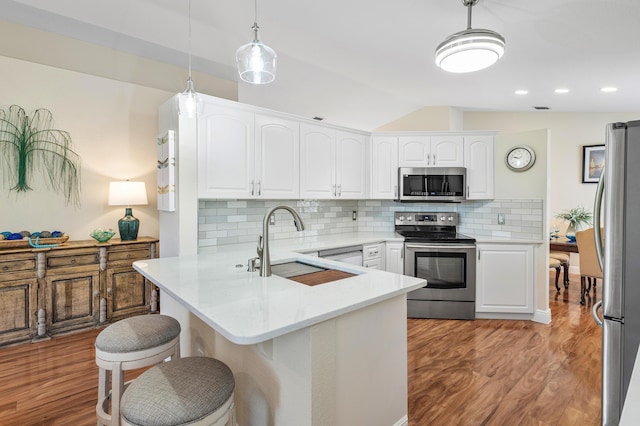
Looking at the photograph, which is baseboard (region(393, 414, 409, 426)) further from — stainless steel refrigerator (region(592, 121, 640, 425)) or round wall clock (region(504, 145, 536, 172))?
round wall clock (region(504, 145, 536, 172))

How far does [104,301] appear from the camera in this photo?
10.8 ft

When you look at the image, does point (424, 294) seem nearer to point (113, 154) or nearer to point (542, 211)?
point (542, 211)

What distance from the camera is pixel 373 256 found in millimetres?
3648

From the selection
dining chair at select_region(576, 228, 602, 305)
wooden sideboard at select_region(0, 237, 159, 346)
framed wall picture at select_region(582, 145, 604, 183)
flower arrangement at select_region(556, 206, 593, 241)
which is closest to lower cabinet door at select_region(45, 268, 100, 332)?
wooden sideboard at select_region(0, 237, 159, 346)

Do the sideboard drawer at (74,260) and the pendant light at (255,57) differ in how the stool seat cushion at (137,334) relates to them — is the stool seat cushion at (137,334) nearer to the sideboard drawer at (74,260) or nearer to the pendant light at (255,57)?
the pendant light at (255,57)

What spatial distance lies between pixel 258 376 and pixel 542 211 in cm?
339

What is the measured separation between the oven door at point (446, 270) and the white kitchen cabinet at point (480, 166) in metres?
0.70

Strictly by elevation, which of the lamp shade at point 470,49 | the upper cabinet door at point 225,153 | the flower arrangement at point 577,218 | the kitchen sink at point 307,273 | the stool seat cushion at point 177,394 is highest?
the lamp shade at point 470,49

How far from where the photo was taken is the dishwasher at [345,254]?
325 centimetres

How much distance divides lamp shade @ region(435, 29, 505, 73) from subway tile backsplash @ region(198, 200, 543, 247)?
2.03 meters

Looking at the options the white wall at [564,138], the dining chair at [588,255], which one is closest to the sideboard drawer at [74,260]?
the dining chair at [588,255]

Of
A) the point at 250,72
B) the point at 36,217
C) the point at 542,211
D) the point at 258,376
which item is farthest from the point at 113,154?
the point at 542,211

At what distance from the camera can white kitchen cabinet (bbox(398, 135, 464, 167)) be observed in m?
3.93

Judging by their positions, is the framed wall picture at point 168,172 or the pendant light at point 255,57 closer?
the pendant light at point 255,57
